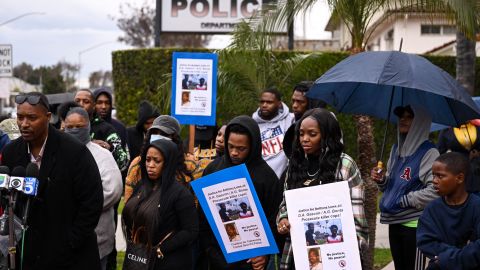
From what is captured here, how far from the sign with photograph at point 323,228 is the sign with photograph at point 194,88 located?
4540 millimetres

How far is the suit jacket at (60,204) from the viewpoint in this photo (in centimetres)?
571

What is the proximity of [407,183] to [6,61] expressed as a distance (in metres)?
13.9

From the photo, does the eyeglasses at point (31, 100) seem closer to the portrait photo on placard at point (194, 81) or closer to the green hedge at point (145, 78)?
the portrait photo on placard at point (194, 81)

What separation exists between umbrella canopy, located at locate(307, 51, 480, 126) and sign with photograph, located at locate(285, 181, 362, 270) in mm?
1351

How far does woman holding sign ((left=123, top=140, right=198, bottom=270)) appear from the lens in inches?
234

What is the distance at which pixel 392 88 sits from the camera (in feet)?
24.4

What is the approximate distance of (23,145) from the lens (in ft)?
19.2

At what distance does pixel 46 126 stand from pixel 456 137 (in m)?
3.81

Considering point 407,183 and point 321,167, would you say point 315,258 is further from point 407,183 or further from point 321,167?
point 407,183

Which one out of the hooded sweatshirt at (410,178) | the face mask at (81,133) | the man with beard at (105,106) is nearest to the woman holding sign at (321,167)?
the hooded sweatshirt at (410,178)

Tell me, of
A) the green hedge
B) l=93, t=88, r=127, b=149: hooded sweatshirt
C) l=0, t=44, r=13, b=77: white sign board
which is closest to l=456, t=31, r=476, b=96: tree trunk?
the green hedge

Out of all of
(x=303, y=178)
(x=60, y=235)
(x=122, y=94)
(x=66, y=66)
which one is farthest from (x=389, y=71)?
(x=66, y=66)

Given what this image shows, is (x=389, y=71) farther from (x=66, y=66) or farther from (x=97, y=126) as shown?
(x=66, y=66)

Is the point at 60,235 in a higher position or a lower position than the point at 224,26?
lower
